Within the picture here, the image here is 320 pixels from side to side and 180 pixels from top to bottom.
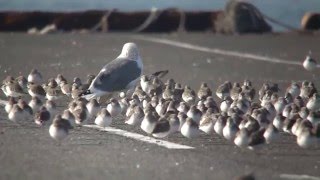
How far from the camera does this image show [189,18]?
36125mm

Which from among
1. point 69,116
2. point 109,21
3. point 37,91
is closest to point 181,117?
point 69,116

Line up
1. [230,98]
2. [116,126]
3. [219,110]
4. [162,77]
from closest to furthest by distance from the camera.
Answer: [116,126] → [219,110] → [230,98] → [162,77]

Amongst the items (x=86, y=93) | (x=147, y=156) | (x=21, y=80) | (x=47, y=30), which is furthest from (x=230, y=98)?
(x=47, y=30)

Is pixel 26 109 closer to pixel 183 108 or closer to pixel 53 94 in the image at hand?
pixel 183 108

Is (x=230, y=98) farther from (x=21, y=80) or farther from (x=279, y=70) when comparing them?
(x=279, y=70)

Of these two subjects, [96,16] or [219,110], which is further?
[96,16]

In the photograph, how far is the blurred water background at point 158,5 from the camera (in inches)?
2645

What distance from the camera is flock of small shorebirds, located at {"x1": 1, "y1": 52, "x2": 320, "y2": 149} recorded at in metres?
13.4

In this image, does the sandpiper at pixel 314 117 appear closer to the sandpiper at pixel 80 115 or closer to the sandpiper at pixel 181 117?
the sandpiper at pixel 181 117

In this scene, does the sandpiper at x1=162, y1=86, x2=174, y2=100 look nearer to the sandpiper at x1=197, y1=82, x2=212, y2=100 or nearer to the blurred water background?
the sandpiper at x1=197, y1=82, x2=212, y2=100

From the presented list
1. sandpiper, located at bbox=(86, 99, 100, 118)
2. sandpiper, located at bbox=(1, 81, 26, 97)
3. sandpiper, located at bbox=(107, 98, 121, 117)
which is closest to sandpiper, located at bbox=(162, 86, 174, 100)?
sandpiper, located at bbox=(107, 98, 121, 117)

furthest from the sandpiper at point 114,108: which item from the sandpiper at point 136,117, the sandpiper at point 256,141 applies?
the sandpiper at point 256,141

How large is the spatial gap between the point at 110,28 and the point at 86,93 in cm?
1928

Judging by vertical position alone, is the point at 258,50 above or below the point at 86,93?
below
